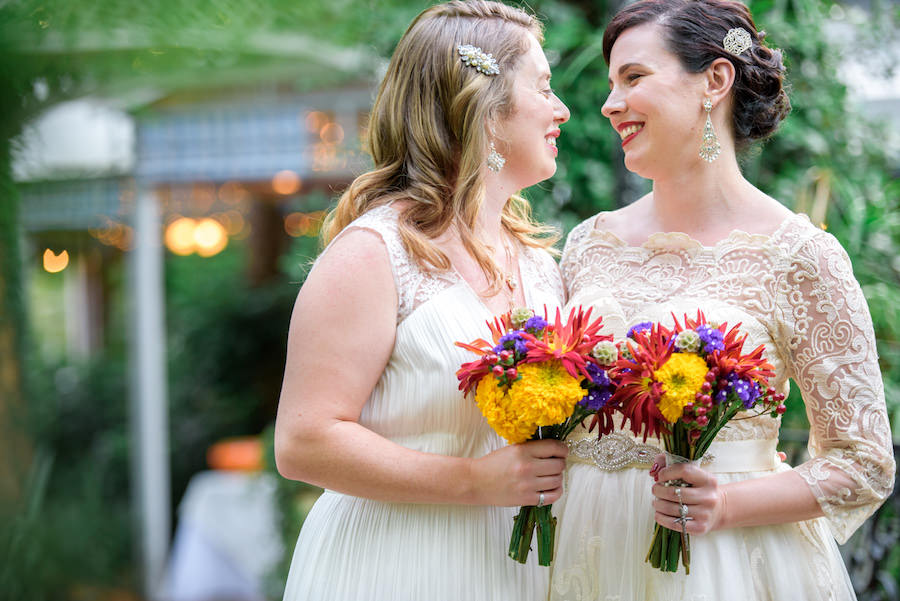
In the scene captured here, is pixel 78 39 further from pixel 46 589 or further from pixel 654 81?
pixel 654 81

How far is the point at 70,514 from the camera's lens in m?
→ 1.12

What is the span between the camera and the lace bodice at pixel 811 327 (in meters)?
1.92

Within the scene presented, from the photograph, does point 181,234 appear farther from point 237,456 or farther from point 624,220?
point 624,220

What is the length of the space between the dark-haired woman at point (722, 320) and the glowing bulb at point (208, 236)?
241 inches

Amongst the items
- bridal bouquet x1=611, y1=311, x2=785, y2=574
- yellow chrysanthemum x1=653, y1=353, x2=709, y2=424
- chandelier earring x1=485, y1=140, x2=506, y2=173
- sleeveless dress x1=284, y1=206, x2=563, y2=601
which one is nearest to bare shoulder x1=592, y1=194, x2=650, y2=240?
chandelier earring x1=485, y1=140, x2=506, y2=173

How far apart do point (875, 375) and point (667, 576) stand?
67 cm

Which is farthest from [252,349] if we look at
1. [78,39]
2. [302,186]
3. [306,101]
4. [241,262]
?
[78,39]

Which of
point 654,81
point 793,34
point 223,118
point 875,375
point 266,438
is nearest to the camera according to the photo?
point 875,375

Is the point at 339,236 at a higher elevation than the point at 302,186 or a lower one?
lower

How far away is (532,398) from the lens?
1631 mm

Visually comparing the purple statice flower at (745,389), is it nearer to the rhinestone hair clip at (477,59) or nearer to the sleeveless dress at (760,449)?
the sleeveless dress at (760,449)

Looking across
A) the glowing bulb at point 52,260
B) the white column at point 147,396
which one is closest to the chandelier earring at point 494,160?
the glowing bulb at point 52,260

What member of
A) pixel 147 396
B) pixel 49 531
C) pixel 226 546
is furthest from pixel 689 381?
pixel 147 396

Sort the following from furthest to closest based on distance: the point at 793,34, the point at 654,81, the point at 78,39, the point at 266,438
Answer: the point at 266,438
the point at 793,34
the point at 654,81
the point at 78,39
